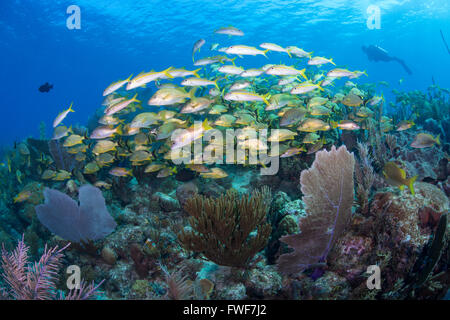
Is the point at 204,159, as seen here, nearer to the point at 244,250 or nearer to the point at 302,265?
the point at 244,250

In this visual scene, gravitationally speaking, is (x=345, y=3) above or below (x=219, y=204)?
above

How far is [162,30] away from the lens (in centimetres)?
3659

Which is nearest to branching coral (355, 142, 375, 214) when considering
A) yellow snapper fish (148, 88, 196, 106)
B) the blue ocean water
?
yellow snapper fish (148, 88, 196, 106)

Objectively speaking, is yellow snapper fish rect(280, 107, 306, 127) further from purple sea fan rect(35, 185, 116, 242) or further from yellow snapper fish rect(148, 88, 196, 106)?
purple sea fan rect(35, 185, 116, 242)

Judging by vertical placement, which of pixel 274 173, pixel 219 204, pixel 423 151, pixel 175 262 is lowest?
pixel 175 262

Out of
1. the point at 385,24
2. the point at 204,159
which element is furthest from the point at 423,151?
the point at 385,24

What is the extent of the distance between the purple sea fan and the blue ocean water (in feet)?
53.6

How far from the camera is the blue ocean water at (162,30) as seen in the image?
28.8 m

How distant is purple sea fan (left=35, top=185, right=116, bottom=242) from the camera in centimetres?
429

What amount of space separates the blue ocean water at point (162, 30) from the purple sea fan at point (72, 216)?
16.3 meters

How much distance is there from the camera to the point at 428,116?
9.12 metres

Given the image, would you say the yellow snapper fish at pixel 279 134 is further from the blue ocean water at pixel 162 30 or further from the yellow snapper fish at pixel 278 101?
the blue ocean water at pixel 162 30

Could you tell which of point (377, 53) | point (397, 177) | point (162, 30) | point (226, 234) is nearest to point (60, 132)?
point (226, 234)
